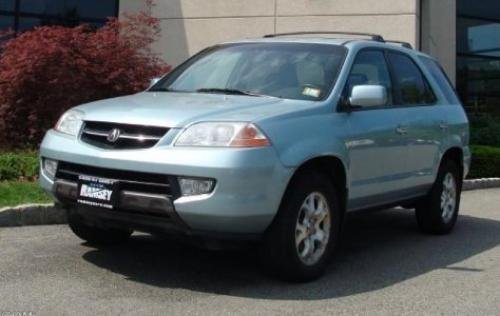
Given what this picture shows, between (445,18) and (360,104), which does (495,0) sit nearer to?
(445,18)

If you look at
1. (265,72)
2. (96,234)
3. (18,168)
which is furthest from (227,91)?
(18,168)

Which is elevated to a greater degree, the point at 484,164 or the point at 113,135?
the point at 113,135

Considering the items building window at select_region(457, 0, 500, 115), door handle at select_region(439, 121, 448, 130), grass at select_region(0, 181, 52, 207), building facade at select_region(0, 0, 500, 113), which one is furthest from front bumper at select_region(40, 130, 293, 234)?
building window at select_region(457, 0, 500, 115)

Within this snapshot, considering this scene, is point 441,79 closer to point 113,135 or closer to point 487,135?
point 113,135

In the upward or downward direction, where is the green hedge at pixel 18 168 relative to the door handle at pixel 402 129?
downward

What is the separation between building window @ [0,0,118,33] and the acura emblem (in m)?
11.3

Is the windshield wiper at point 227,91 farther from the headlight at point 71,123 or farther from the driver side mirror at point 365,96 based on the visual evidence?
the headlight at point 71,123

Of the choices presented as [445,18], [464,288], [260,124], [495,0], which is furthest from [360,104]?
[495,0]

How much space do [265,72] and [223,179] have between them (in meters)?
1.54

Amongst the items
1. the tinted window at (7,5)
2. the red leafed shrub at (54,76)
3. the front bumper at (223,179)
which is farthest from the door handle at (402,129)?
the tinted window at (7,5)

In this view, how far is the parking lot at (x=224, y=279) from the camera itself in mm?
4816

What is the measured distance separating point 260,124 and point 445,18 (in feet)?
42.8

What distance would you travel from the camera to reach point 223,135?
4.88m

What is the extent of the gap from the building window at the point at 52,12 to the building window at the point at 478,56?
8620mm
